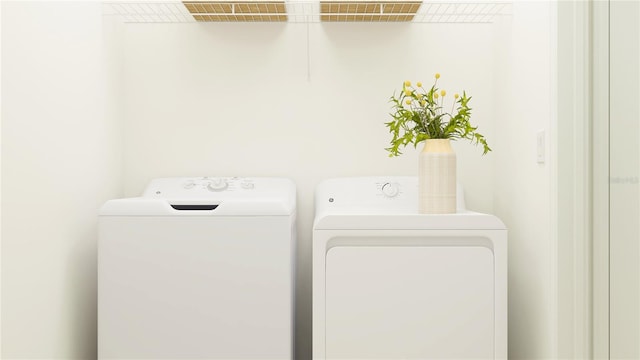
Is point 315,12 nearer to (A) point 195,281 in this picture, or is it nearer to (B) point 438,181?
(B) point 438,181

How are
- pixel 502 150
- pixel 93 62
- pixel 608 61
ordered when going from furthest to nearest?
pixel 502 150 < pixel 93 62 < pixel 608 61

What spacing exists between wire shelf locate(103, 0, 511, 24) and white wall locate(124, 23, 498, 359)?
0.13 ft

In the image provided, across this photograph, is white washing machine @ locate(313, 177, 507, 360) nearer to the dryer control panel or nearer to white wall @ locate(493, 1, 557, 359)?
white wall @ locate(493, 1, 557, 359)

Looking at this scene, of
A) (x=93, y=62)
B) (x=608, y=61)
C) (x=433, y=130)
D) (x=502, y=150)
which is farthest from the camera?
(x=502, y=150)

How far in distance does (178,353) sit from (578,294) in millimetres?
1169

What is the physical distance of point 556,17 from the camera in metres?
1.42

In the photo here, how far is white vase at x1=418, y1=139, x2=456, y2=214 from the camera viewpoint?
1.52 m

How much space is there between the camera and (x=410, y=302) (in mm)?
1443

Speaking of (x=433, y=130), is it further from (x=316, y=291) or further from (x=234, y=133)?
(x=234, y=133)

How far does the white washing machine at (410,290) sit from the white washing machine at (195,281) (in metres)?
0.14

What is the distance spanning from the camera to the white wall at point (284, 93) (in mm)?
2012

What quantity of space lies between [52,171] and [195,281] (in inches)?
20.9

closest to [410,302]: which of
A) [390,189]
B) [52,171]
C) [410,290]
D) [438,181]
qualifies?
[410,290]

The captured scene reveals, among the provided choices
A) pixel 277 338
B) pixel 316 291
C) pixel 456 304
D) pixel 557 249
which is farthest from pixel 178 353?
pixel 557 249
